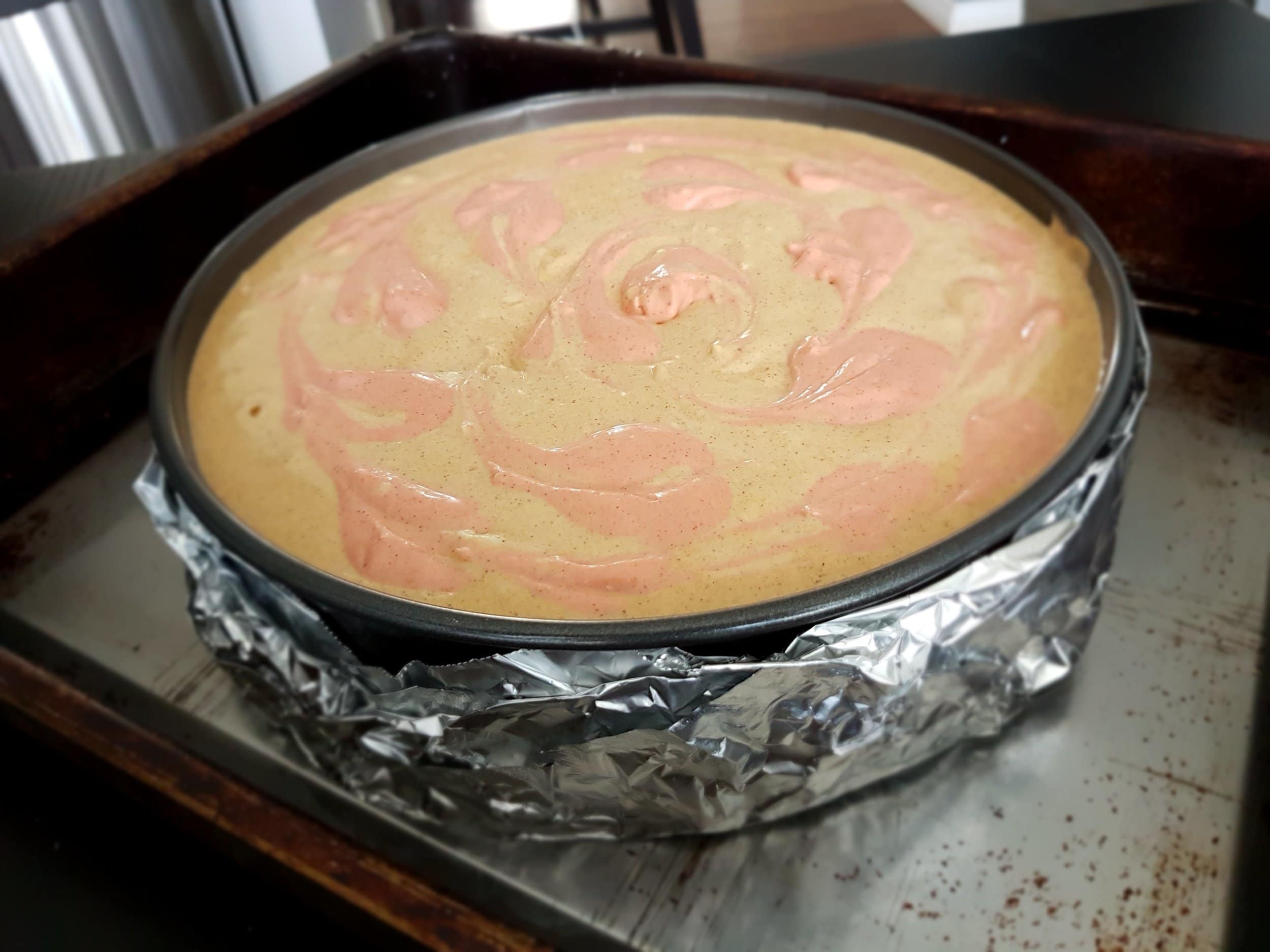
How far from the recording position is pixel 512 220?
1.49 m

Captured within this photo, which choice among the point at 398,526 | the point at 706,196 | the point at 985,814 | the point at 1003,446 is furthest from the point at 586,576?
the point at 706,196

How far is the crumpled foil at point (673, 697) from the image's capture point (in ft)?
2.98

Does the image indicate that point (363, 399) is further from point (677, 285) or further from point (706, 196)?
point (706, 196)

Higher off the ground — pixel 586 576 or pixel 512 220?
pixel 512 220

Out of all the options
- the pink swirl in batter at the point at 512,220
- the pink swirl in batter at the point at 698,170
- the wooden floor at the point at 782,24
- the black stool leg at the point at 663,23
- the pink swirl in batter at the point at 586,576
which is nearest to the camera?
the pink swirl in batter at the point at 586,576

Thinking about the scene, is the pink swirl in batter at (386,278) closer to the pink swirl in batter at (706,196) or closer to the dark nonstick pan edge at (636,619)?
the dark nonstick pan edge at (636,619)

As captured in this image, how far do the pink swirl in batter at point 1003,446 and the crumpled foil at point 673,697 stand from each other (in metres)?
0.06

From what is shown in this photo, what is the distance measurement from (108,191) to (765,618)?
1390mm

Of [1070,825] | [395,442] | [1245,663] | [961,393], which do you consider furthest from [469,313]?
[1245,663]

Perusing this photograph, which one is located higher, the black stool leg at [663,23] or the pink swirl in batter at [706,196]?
the pink swirl in batter at [706,196]

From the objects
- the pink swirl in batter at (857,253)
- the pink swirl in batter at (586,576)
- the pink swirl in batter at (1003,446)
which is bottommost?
the pink swirl in batter at (1003,446)

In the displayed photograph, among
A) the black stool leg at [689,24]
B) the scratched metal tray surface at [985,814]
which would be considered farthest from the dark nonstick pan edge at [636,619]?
the black stool leg at [689,24]

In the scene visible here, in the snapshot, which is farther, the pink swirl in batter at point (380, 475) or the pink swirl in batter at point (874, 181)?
the pink swirl in batter at point (874, 181)

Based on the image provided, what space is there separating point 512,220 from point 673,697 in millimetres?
858
